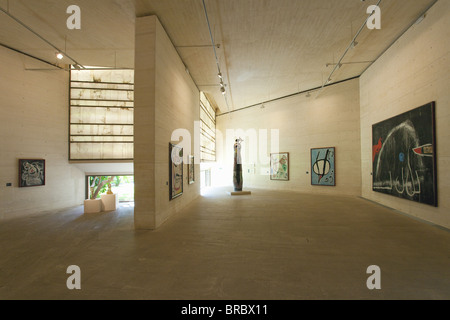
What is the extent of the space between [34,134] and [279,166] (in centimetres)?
1151

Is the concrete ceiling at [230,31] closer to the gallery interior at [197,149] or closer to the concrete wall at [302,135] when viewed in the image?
the gallery interior at [197,149]

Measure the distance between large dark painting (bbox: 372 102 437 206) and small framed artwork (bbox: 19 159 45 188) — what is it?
A: 40.5ft

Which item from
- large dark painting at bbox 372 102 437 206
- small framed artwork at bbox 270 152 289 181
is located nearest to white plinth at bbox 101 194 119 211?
small framed artwork at bbox 270 152 289 181

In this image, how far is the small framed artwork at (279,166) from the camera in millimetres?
10716

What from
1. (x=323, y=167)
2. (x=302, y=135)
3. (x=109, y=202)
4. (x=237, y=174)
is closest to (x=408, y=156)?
(x=323, y=167)

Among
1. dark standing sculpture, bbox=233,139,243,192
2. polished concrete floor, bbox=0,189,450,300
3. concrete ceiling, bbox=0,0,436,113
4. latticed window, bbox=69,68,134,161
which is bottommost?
polished concrete floor, bbox=0,189,450,300

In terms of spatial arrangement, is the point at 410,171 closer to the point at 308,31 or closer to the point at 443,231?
the point at 443,231

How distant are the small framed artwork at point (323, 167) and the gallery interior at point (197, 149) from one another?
0.09 metres

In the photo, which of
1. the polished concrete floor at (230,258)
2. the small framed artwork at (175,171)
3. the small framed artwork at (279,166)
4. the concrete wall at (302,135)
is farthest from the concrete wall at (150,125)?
the concrete wall at (302,135)

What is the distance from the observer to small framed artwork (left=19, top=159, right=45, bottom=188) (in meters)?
6.05

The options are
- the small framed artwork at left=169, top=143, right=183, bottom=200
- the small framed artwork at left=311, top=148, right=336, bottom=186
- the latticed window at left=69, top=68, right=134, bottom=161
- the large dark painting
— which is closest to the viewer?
the large dark painting

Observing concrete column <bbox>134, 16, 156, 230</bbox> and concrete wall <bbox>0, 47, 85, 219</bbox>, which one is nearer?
concrete column <bbox>134, 16, 156, 230</bbox>

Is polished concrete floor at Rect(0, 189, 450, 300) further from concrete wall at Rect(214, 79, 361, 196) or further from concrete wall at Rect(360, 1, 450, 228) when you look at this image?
concrete wall at Rect(214, 79, 361, 196)

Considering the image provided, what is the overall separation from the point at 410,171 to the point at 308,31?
5212 millimetres
